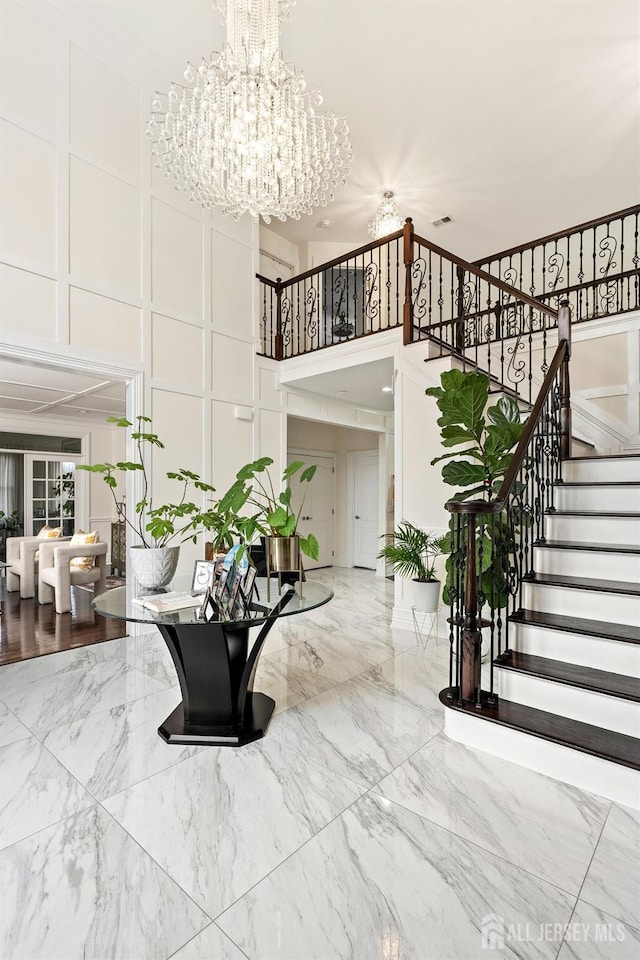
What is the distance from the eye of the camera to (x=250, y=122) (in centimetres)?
289

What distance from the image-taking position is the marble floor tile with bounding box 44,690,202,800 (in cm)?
200

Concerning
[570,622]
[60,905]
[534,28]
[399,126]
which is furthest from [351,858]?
[399,126]

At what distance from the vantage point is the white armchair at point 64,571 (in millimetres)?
4906

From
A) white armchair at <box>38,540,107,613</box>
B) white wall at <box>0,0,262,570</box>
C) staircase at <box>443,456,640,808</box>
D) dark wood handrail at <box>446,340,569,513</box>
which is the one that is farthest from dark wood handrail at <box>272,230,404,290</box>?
white armchair at <box>38,540,107,613</box>

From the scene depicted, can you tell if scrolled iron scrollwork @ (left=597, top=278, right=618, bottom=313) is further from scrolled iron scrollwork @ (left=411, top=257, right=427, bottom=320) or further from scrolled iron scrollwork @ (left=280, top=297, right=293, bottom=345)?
scrolled iron scrollwork @ (left=280, top=297, right=293, bottom=345)

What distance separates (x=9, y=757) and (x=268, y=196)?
11.8 ft

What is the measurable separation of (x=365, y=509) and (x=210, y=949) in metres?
6.89

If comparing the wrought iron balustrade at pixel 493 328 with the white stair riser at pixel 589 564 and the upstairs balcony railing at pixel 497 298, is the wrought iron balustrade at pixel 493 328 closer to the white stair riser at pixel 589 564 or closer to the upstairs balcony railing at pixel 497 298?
the upstairs balcony railing at pixel 497 298

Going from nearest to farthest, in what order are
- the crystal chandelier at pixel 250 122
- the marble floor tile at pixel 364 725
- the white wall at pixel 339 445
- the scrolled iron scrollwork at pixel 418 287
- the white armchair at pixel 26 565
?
the marble floor tile at pixel 364 725
the crystal chandelier at pixel 250 122
the scrolled iron scrollwork at pixel 418 287
the white armchair at pixel 26 565
the white wall at pixel 339 445

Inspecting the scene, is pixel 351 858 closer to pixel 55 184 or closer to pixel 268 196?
pixel 268 196

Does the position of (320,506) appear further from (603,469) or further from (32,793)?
(32,793)

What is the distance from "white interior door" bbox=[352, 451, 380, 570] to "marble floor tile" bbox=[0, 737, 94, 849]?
19.7ft

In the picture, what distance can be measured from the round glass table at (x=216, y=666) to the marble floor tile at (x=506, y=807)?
80 cm

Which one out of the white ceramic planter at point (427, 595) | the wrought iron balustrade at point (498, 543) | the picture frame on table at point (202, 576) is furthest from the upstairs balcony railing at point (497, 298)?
the picture frame on table at point (202, 576)
